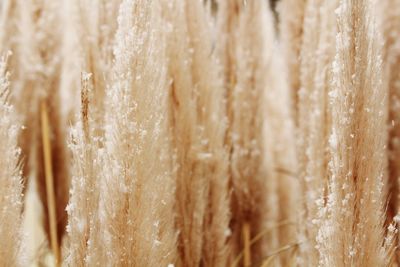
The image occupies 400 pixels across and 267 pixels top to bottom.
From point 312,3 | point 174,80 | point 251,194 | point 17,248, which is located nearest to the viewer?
point 17,248

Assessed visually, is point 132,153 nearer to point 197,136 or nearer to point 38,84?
point 197,136

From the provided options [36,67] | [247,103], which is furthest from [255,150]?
[36,67]

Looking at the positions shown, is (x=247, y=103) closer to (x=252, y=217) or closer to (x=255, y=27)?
(x=255, y=27)

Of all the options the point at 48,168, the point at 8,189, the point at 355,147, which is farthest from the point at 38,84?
the point at 355,147

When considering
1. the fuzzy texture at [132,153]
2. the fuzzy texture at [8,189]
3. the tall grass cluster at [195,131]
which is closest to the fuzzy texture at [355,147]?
the tall grass cluster at [195,131]

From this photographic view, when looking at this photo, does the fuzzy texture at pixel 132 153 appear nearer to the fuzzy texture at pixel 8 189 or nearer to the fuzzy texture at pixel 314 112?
the fuzzy texture at pixel 8 189

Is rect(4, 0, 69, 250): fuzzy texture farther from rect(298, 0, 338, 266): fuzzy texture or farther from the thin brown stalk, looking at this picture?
rect(298, 0, 338, 266): fuzzy texture

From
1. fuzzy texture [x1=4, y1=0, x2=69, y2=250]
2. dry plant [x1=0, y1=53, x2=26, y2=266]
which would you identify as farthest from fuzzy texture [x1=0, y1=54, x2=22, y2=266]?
fuzzy texture [x1=4, y1=0, x2=69, y2=250]
